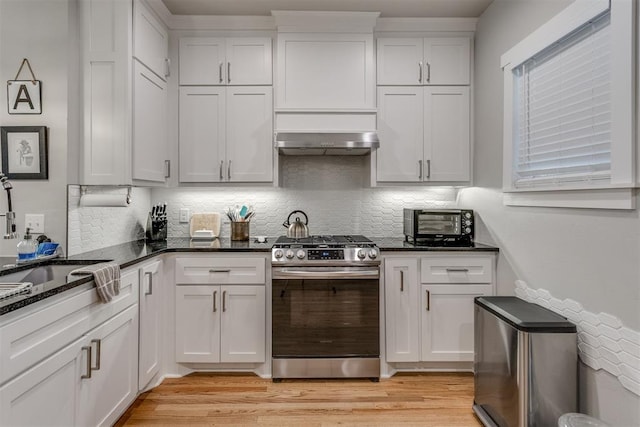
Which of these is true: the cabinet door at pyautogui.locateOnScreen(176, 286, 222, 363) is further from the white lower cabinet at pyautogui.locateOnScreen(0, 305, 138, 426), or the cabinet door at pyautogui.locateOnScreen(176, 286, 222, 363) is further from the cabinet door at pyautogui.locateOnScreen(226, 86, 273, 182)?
the cabinet door at pyautogui.locateOnScreen(226, 86, 273, 182)

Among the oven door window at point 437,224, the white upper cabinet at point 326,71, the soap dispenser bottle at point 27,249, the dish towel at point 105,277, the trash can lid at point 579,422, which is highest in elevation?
the white upper cabinet at point 326,71

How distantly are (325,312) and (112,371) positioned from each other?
1326mm

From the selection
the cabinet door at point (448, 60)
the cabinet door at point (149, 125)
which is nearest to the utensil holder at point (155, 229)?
the cabinet door at point (149, 125)

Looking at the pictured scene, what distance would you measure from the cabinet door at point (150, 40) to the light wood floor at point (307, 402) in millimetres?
2292

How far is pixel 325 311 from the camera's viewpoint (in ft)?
8.61

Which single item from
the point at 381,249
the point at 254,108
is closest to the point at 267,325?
the point at 381,249

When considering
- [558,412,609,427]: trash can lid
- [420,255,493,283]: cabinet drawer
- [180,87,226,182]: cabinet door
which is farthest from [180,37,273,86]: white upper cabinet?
[558,412,609,427]: trash can lid

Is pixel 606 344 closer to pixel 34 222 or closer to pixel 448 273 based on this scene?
pixel 448 273

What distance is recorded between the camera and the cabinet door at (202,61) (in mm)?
3027

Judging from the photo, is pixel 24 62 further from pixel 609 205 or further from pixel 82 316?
pixel 609 205

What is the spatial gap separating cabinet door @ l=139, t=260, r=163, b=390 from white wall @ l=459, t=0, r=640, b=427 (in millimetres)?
2416

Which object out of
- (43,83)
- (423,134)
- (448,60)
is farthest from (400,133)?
(43,83)

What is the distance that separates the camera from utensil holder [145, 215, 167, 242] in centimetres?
308

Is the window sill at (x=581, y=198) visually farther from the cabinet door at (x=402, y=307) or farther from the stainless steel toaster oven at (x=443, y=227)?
the cabinet door at (x=402, y=307)
